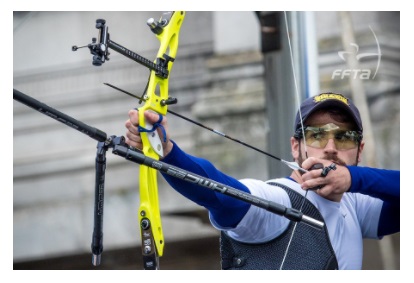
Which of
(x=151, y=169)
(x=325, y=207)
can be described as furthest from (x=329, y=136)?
(x=151, y=169)

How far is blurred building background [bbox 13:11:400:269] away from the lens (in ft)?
16.3

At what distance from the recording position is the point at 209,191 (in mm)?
2789

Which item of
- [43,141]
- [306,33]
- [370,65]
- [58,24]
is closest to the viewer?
[306,33]

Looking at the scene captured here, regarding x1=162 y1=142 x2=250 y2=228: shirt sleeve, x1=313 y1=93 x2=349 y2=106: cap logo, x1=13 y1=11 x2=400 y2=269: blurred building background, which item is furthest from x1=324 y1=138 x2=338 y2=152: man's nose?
x1=13 y1=11 x2=400 y2=269: blurred building background

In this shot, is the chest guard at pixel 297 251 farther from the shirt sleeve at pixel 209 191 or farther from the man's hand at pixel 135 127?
the man's hand at pixel 135 127

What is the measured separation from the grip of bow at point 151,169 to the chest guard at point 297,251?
0.79 ft

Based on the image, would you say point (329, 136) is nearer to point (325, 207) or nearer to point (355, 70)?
point (325, 207)

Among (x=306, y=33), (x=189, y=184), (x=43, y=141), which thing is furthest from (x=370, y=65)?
(x=43, y=141)

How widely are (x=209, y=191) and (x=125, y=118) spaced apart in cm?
295

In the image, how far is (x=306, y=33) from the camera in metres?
3.93

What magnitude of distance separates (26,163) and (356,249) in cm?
346

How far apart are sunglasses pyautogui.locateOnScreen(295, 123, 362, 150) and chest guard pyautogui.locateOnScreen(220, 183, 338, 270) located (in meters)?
0.16

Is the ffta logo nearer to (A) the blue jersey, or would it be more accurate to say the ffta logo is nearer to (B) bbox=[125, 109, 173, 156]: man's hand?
(A) the blue jersey
